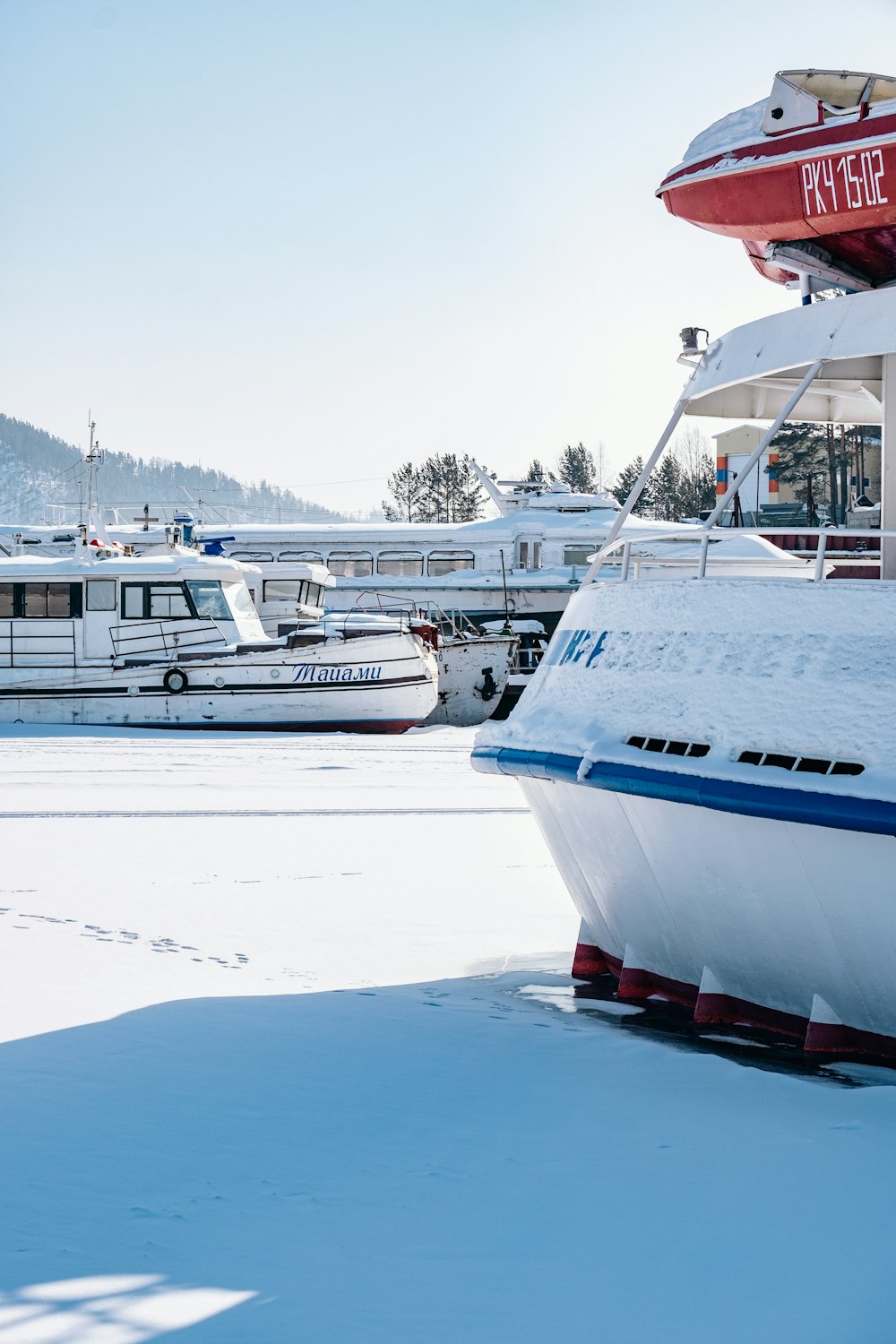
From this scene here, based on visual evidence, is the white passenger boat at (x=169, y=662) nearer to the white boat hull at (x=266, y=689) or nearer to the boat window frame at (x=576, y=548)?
the white boat hull at (x=266, y=689)

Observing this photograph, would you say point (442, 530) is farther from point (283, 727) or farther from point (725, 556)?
point (725, 556)

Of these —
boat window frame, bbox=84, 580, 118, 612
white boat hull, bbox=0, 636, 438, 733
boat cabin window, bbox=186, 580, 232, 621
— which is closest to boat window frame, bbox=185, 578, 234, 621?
boat cabin window, bbox=186, 580, 232, 621

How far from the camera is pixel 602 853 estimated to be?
20.5 ft

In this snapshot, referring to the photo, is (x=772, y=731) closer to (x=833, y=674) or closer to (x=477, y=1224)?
(x=833, y=674)

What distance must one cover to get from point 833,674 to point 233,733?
16.9 metres

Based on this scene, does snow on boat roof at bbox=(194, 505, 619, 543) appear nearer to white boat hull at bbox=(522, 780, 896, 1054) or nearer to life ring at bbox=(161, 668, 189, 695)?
life ring at bbox=(161, 668, 189, 695)

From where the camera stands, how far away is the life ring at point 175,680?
71.6 feet

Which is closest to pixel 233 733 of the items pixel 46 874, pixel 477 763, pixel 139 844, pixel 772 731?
pixel 139 844

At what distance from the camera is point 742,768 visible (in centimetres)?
521

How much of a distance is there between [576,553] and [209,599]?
12.7m

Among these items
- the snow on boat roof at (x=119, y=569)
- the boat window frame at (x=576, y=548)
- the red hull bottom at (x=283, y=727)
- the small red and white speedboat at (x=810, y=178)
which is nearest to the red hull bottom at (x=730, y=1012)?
the small red and white speedboat at (x=810, y=178)

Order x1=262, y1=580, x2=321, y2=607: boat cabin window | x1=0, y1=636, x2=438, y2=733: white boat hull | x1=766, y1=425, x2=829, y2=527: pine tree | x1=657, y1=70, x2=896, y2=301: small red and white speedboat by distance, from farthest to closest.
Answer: x1=262, y1=580, x2=321, y2=607: boat cabin window < x1=0, y1=636, x2=438, y2=733: white boat hull < x1=766, y1=425, x2=829, y2=527: pine tree < x1=657, y1=70, x2=896, y2=301: small red and white speedboat

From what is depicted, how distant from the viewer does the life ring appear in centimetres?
2181

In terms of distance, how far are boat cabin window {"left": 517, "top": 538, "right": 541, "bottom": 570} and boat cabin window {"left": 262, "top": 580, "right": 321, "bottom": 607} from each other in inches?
311
